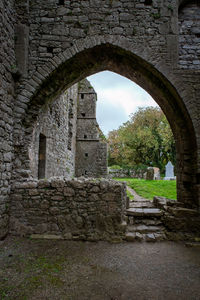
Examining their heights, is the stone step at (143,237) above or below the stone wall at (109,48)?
below

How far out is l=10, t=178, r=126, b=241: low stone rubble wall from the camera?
422cm

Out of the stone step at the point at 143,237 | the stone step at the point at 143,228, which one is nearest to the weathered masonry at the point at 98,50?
the stone step at the point at 143,228

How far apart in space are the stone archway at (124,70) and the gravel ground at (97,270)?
170cm

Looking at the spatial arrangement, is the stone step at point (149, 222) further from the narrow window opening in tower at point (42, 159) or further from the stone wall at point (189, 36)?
the stone wall at point (189, 36)

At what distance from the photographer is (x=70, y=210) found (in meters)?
4.27

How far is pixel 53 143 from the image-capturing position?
7617 millimetres

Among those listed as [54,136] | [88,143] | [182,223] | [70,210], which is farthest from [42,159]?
[88,143]

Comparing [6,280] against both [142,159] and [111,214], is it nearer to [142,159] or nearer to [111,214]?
[111,214]

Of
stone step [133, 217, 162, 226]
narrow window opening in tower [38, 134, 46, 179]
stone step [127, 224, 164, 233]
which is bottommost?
stone step [127, 224, 164, 233]

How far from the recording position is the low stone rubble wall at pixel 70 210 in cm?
422

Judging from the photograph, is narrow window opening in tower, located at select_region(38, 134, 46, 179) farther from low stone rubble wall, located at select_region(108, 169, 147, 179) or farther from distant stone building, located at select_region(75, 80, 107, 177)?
low stone rubble wall, located at select_region(108, 169, 147, 179)

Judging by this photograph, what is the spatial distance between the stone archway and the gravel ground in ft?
5.59

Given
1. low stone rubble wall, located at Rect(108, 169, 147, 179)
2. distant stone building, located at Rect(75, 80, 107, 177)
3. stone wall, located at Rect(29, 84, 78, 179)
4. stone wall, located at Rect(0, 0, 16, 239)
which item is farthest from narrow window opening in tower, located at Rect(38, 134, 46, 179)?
low stone rubble wall, located at Rect(108, 169, 147, 179)

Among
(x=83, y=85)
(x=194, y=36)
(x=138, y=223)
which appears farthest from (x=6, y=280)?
(x=83, y=85)
